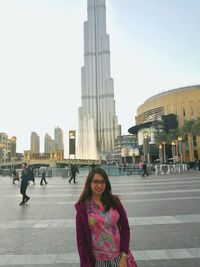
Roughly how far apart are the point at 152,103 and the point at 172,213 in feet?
331

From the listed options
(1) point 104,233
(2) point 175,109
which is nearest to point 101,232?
(1) point 104,233

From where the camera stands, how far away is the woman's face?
9.03 feet

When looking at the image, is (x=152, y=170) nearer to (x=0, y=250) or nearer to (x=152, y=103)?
(x=0, y=250)

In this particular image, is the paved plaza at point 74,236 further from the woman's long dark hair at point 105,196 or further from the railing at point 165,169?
the railing at point 165,169

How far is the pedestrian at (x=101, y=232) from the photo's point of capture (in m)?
2.51

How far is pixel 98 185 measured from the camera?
2758 millimetres

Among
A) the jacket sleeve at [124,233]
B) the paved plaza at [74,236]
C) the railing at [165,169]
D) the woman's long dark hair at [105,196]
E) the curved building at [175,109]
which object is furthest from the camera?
the curved building at [175,109]

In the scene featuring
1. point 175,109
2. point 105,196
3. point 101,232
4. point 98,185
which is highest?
point 175,109

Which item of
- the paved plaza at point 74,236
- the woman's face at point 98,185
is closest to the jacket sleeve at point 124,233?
the woman's face at point 98,185

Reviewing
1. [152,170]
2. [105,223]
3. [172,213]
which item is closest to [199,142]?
[152,170]

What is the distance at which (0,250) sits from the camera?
543cm

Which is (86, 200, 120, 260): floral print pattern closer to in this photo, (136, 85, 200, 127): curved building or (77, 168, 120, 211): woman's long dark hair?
(77, 168, 120, 211): woman's long dark hair

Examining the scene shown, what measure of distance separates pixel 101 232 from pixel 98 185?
45 cm

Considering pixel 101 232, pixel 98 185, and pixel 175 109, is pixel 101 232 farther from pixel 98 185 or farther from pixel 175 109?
pixel 175 109
